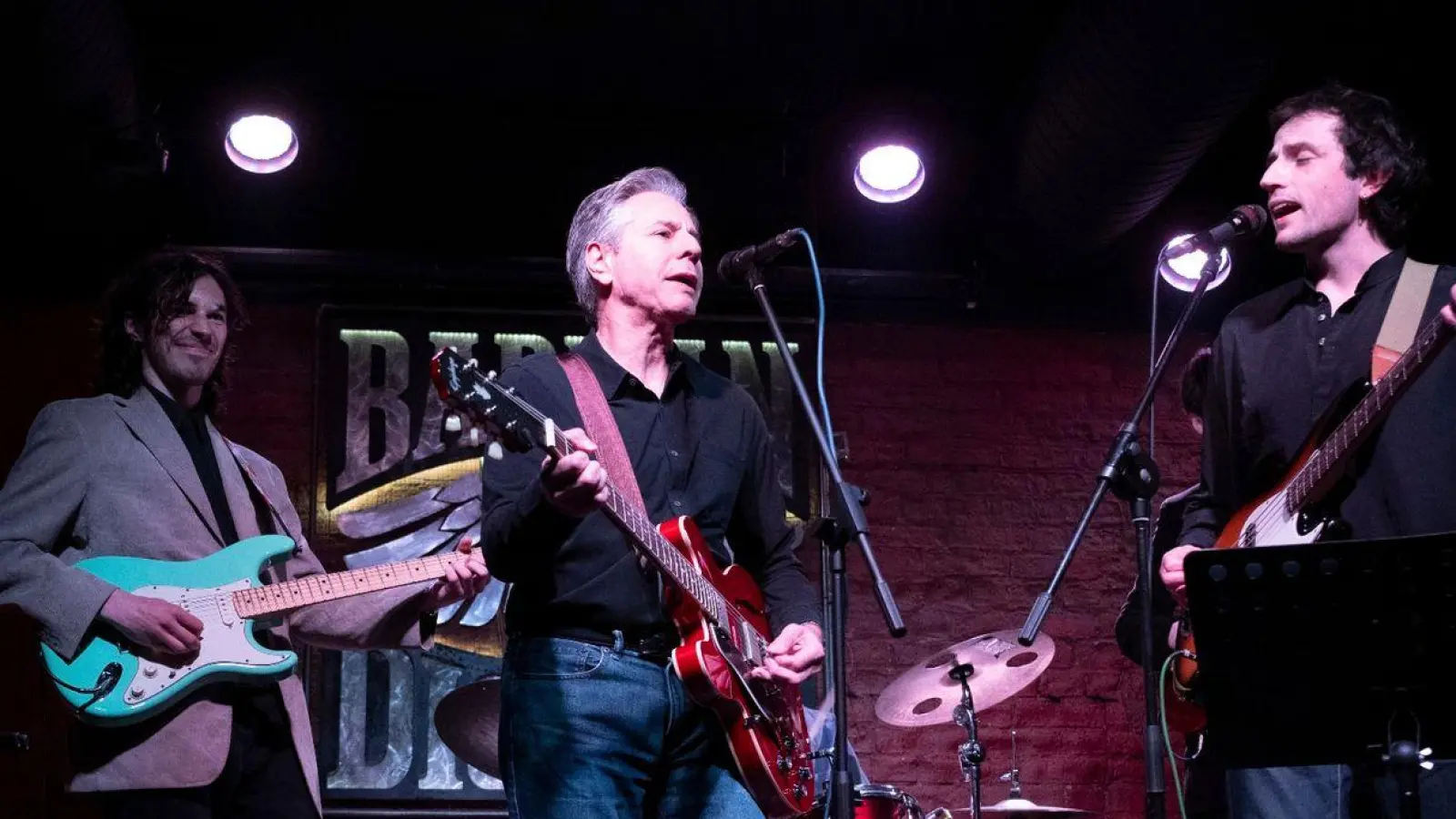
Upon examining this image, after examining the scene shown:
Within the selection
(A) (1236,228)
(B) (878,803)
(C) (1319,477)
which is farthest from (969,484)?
(C) (1319,477)

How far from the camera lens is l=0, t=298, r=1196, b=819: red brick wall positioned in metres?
6.00

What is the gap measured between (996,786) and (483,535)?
3796 millimetres

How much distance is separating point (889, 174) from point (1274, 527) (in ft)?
10.6

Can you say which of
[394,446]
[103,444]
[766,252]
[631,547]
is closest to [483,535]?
[631,547]

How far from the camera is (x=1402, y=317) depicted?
3.08m

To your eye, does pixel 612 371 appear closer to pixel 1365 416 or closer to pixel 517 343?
pixel 1365 416

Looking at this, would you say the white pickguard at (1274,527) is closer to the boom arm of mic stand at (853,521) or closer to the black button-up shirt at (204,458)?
the boom arm of mic stand at (853,521)

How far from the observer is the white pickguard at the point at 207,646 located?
3438 millimetres

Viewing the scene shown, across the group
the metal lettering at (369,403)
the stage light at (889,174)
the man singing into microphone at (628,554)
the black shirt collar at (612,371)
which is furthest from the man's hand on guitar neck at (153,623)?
the stage light at (889,174)

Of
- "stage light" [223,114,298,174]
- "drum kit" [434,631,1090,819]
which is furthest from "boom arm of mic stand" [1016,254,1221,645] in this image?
"stage light" [223,114,298,174]

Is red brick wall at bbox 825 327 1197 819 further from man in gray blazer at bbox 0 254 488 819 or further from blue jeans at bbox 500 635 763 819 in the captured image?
blue jeans at bbox 500 635 763 819

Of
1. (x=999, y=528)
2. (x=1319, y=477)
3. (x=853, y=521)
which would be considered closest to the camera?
(x=1319, y=477)

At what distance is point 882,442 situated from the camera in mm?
6355

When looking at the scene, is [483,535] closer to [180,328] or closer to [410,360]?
[180,328]
